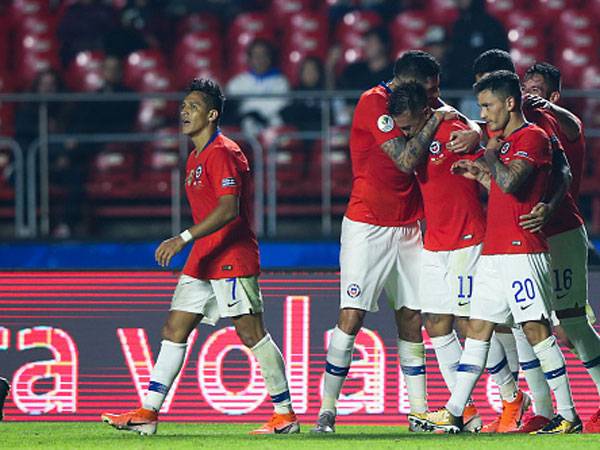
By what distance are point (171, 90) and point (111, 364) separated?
4.67 meters

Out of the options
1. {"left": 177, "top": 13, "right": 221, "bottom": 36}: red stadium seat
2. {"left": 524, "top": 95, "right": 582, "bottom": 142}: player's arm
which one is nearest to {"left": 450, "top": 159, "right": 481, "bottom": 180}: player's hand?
{"left": 524, "top": 95, "right": 582, "bottom": 142}: player's arm

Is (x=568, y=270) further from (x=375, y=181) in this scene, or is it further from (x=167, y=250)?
(x=167, y=250)

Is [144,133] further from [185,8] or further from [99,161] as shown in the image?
[185,8]

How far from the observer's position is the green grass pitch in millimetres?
6957

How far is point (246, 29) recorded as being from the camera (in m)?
13.8

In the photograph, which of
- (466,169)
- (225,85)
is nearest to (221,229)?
(466,169)

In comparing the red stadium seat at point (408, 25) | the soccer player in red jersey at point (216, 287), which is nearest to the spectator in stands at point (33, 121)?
the red stadium seat at point (408, 25)

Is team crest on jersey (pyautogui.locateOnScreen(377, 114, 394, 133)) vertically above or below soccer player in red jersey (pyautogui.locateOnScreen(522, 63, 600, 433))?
above

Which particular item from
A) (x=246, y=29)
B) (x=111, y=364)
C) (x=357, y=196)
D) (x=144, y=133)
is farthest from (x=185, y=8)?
(x=357, y=196)

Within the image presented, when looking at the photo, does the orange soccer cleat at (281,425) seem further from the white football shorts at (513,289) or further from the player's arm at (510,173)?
the player's arm at (510,173)

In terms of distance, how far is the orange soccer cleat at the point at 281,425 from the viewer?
7.84 meters

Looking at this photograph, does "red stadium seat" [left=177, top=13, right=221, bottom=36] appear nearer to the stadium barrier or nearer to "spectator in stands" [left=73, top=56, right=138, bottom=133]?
"spectator in stands" [left=73, top=56, right=138, bottom=133]

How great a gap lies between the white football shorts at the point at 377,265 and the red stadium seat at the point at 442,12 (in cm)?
606

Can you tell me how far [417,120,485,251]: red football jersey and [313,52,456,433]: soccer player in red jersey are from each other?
108 millimetres
